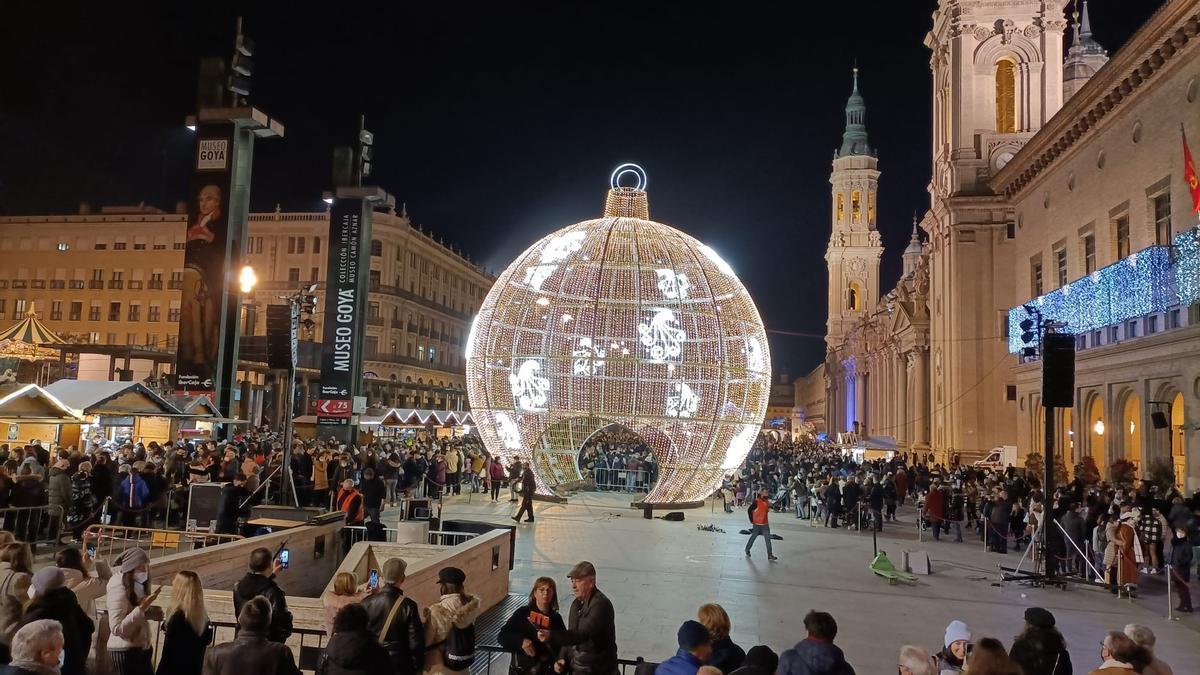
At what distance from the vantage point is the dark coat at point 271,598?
5863 millimetres

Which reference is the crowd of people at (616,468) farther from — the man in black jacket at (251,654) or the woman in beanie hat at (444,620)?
the man in black jacket at (251,654)

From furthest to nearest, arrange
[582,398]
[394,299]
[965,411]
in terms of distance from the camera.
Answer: [394,299] → [965,411] → [582,398]

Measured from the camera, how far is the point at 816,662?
4836 mm

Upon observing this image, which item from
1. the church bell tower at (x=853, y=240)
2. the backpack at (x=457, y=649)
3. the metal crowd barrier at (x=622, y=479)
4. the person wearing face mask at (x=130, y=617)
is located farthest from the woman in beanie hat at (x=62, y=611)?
the church bell tower at (x=853, y=240)

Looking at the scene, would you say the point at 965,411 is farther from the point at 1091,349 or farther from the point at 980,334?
the point at 1091,349

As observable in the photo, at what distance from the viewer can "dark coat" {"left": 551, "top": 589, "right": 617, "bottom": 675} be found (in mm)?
5484

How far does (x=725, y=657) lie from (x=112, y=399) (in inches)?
699

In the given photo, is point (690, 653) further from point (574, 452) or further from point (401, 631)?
point (574, 452)

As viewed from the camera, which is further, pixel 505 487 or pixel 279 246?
pixel 279 246

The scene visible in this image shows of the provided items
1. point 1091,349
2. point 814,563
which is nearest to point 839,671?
point 814,563

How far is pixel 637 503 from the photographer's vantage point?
67.6 ft

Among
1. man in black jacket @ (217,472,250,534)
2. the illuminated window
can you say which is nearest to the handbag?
man in black jacket @ (217,472,250,534)

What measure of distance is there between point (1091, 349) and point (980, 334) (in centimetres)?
968

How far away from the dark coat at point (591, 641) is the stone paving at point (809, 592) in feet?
8.87
